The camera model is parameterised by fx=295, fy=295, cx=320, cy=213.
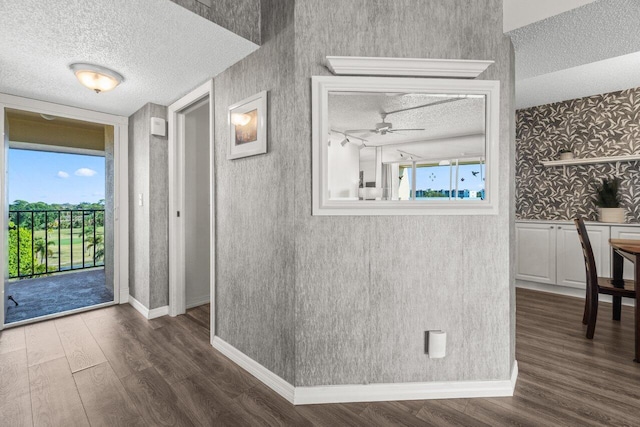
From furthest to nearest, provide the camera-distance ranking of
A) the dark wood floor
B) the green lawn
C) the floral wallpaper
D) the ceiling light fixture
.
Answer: the green lawn → the floral wallpaper → the ceiling light fixture → the dark wood floor

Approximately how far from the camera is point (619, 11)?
1.80 m

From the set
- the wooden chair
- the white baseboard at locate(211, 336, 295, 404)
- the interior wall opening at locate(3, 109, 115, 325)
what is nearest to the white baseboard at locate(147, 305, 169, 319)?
the interior wall opening at locate(3, 109, 115, 325)

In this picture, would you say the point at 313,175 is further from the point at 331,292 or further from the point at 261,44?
the point at 261,44

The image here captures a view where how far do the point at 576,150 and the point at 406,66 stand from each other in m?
3.55

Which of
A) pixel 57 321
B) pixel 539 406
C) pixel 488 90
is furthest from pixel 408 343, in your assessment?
pixel 57 321

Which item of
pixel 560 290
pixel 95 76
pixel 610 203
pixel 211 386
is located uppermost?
pixel 95 76

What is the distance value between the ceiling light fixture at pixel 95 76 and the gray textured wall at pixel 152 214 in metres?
0.68

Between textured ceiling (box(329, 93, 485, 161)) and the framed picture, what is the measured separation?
491 millimetres

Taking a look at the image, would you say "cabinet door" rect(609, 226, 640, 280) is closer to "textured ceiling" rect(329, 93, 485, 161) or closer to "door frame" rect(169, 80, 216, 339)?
"textured ceiling" rect(329, 93, 485, 161)

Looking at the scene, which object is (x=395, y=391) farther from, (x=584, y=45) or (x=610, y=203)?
(x=610, y=203)

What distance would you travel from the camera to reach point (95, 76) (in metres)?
2.21

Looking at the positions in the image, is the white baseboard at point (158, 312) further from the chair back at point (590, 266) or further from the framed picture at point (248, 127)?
the chair back at point (590, 266)

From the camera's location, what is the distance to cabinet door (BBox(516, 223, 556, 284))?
3.71 m

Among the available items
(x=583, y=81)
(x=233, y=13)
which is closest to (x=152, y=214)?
(x=233, y=13)
